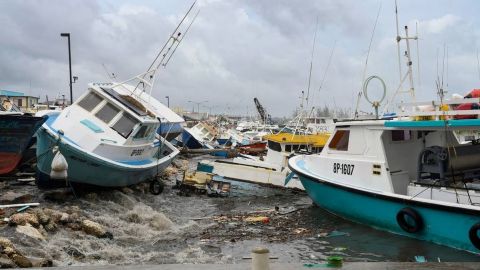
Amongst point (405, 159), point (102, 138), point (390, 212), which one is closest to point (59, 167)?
point (102, 138)

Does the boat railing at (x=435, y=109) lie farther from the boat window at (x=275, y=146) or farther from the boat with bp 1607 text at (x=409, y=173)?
the boat window at (x=275, y=146)

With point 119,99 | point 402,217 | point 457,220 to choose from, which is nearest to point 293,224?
point 402,217

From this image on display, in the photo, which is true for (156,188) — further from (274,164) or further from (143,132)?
(274,164)

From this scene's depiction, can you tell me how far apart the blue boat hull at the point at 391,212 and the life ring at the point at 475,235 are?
0.10 metres

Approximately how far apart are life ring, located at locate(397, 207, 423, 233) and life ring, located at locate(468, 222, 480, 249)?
1.13 metres

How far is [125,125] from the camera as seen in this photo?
1533cm

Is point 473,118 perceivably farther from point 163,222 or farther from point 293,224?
point 163,222

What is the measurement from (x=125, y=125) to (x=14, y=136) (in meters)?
3.63

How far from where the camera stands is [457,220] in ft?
30.3

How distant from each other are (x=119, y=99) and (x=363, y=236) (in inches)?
366

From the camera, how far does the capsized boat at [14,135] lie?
14820 millimetres

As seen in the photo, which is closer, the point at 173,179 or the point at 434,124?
the point at 434,124

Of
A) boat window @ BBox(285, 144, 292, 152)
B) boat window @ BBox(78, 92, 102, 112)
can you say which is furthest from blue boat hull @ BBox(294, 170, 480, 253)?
boat window @ BBox(78, 92, 102, 112)

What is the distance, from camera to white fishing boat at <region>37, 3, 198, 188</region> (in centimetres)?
1298
